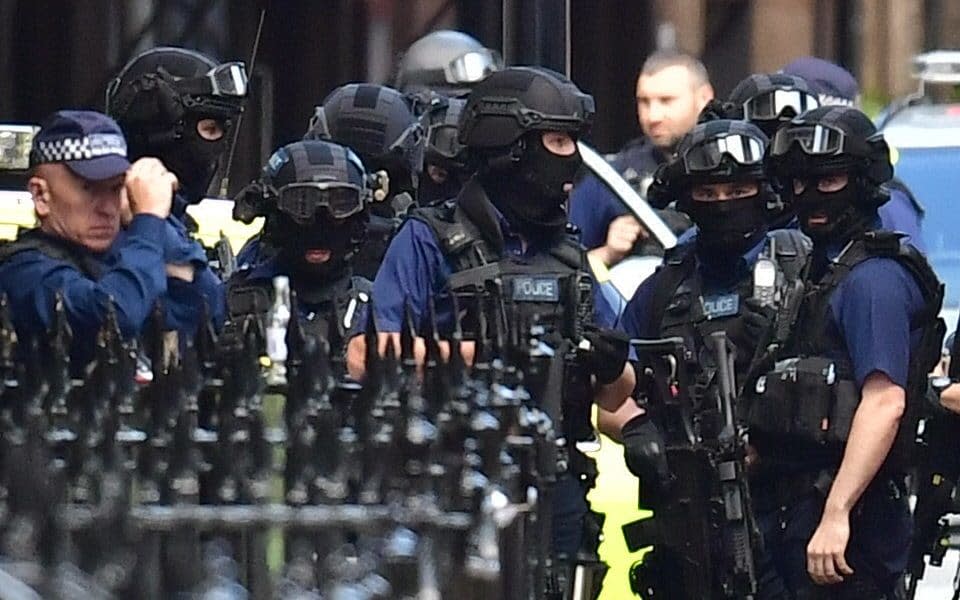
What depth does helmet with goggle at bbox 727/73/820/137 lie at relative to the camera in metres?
8.77

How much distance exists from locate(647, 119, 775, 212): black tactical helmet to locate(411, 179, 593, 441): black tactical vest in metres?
0.53

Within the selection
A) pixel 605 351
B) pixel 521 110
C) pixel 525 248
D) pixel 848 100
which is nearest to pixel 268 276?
pixel 525 248

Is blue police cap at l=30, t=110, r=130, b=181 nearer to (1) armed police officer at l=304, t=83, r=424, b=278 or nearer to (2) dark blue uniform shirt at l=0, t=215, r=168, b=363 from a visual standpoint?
(2) dark blue uniform shirt at l=0, t=215, r=168, b=363

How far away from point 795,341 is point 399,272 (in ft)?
3.30

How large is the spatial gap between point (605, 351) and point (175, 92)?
1.29 m

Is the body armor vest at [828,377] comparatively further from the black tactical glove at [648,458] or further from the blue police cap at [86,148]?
the blue police cap at [86,148]

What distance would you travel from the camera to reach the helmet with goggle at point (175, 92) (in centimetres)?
709

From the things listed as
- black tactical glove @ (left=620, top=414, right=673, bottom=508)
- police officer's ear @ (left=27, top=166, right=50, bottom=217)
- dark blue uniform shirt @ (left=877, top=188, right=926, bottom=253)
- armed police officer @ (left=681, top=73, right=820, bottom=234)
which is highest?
police officer's ear @ (left=27, top=166, right=50, bottom=217)

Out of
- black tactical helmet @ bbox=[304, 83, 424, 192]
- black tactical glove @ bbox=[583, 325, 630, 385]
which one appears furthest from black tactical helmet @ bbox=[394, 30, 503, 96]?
black tactical glove @ bbox=[583, 325, 630, 385]

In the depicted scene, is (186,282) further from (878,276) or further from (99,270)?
(878,276)

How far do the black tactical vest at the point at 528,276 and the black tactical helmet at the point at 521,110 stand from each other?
0.13m

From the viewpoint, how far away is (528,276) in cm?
681

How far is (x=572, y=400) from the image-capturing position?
22.1 feet

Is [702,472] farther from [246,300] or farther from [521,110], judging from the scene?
[246,300]
